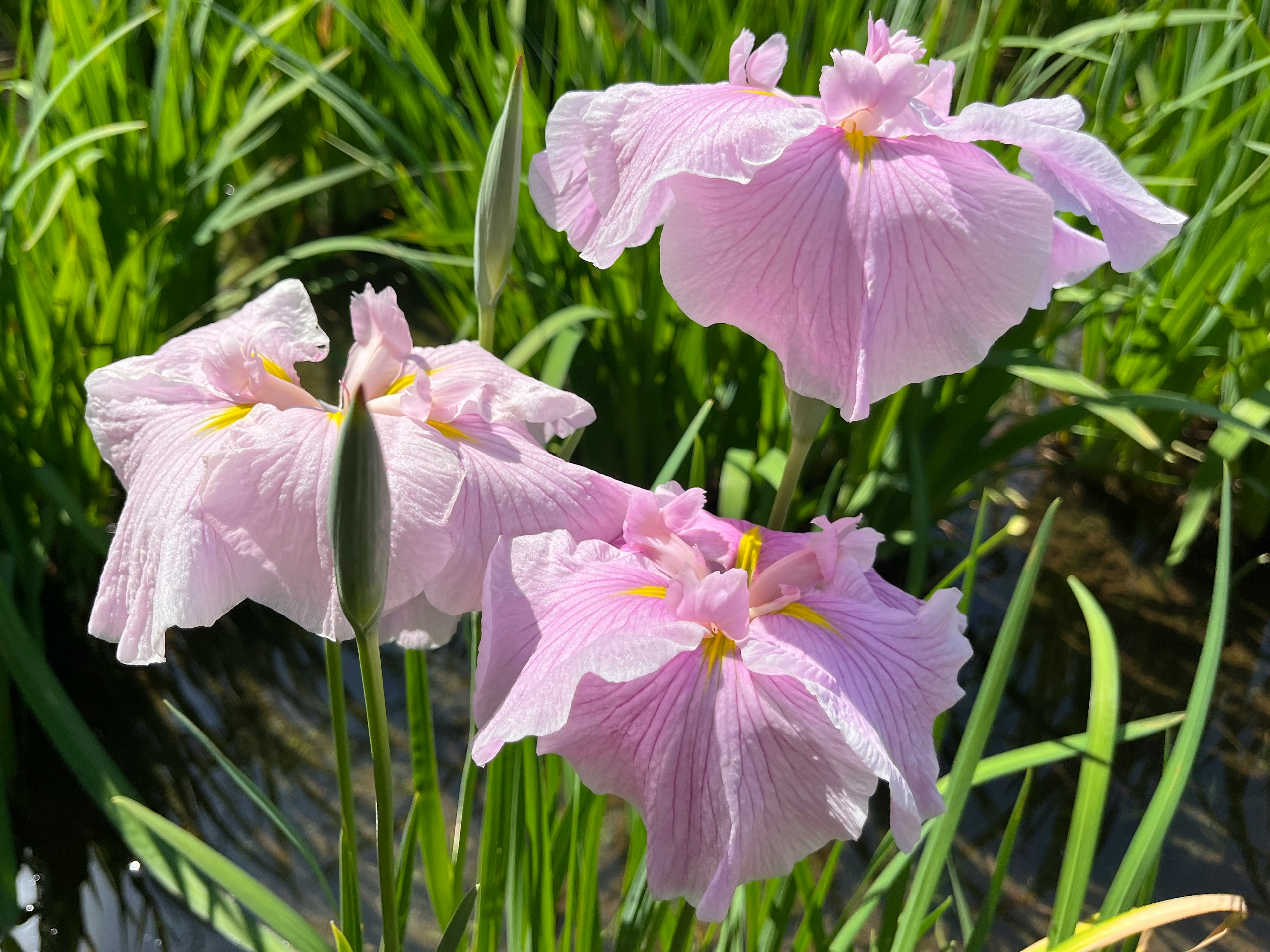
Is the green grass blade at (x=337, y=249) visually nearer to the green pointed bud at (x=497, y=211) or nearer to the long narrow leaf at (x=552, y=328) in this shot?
the long narrow leaf at (x=552, y=328)

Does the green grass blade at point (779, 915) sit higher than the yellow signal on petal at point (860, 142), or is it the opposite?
the yellow signal on petal at point (860, 142)

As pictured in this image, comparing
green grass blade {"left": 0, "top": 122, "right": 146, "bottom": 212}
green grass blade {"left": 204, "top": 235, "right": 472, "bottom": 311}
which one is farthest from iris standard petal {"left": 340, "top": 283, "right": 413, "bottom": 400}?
green grass blade {"left": 0, "top": 122, "right": 146, "bottom": 212}

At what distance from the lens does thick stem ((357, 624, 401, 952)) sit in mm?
560

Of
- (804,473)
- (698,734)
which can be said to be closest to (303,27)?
(804,473)

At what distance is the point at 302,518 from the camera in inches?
21.9

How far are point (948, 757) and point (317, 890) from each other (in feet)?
3.14

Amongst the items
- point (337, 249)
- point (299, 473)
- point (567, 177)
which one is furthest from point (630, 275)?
point (299, 473)

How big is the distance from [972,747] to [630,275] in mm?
1032

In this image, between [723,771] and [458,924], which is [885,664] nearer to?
[723,771]

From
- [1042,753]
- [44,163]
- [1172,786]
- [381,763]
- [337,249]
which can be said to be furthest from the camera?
[337,249]

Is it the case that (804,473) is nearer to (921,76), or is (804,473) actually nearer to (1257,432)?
(1257,432)

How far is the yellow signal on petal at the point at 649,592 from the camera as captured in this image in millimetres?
595

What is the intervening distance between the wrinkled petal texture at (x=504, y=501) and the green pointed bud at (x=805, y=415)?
0.12 meters

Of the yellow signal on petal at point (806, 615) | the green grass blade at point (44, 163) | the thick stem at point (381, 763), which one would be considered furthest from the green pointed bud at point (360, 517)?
the green grass blade at point (44, 163)
